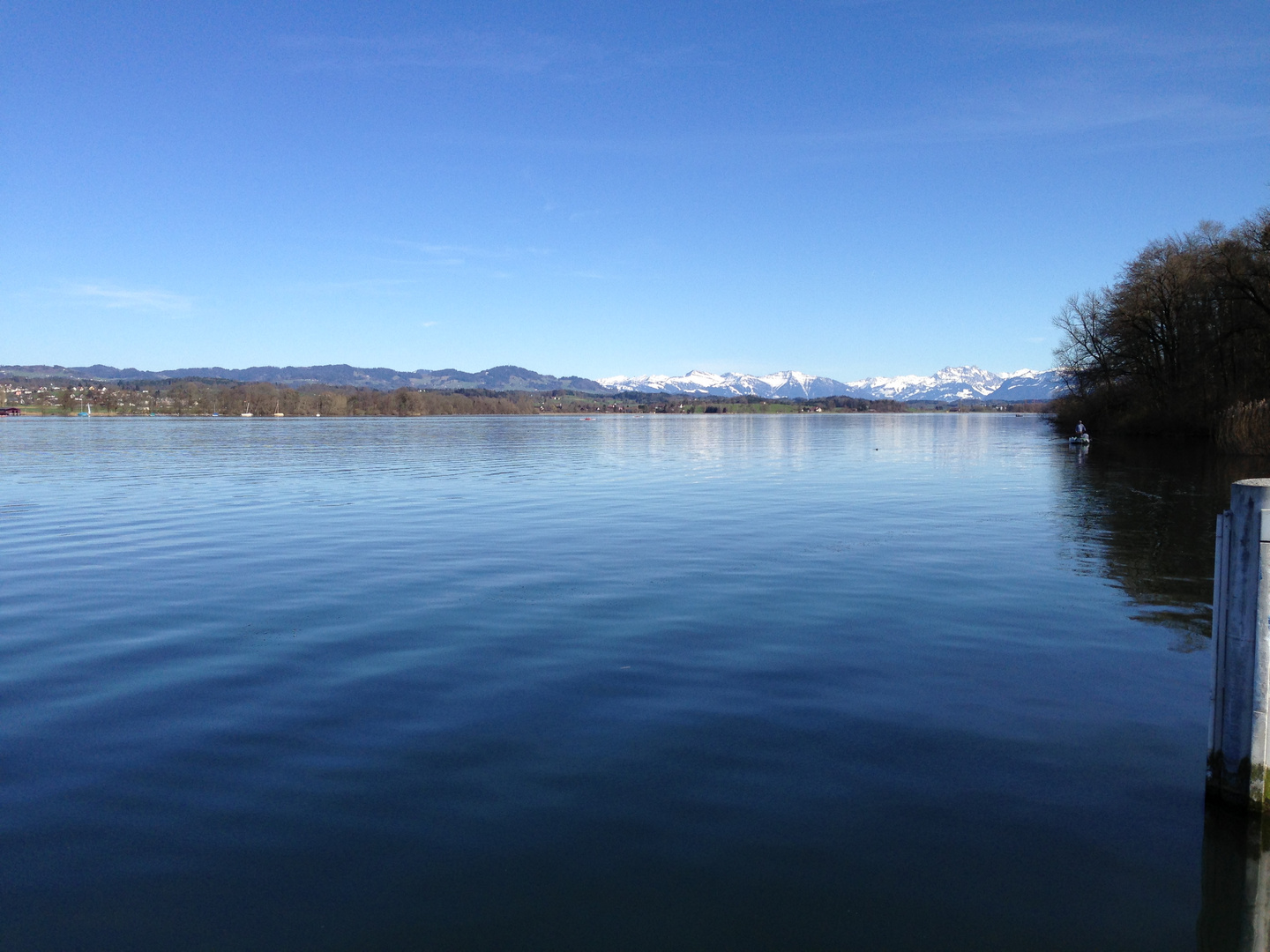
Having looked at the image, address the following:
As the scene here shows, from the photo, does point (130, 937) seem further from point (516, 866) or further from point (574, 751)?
point (574, 751)

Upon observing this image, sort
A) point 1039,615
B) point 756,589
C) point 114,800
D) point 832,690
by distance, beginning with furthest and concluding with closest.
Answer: point 756,589, point 1039,615, point 832,690, point 114,800

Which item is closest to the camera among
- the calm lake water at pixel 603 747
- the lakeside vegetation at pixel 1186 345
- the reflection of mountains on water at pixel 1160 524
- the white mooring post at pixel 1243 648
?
the calm lake water at pixel 603 747

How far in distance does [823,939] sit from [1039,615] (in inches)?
358

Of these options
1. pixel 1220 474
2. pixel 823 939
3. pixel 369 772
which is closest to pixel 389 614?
pixel 369 772

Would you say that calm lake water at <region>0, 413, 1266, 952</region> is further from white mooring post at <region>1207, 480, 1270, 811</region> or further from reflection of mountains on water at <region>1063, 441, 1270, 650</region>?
white mooring post at <region>1207, 480, 1270, 811</region>

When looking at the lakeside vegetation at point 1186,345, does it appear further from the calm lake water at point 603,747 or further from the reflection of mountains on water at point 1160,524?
the calm lake water at point 603,747

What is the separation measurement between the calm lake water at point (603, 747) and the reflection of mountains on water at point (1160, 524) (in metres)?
0.17

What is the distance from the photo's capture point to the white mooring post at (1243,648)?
5934 millimetres

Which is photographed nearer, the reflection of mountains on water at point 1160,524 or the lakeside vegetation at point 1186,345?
the reflection of mountains on water at point 1160,524

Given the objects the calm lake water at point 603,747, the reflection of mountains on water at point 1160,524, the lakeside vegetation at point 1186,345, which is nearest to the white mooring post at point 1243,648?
the calm lake water at point 603,747

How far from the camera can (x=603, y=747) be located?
299 inches

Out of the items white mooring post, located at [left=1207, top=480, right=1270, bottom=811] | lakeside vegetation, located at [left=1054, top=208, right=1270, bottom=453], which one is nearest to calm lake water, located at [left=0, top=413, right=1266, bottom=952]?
white mooring post, located at [left=1207, top=480, right=1270, bottom=811]

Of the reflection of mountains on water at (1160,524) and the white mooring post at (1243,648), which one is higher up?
the white mooring post at (1243,648)

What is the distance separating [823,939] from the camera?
16.2ft
